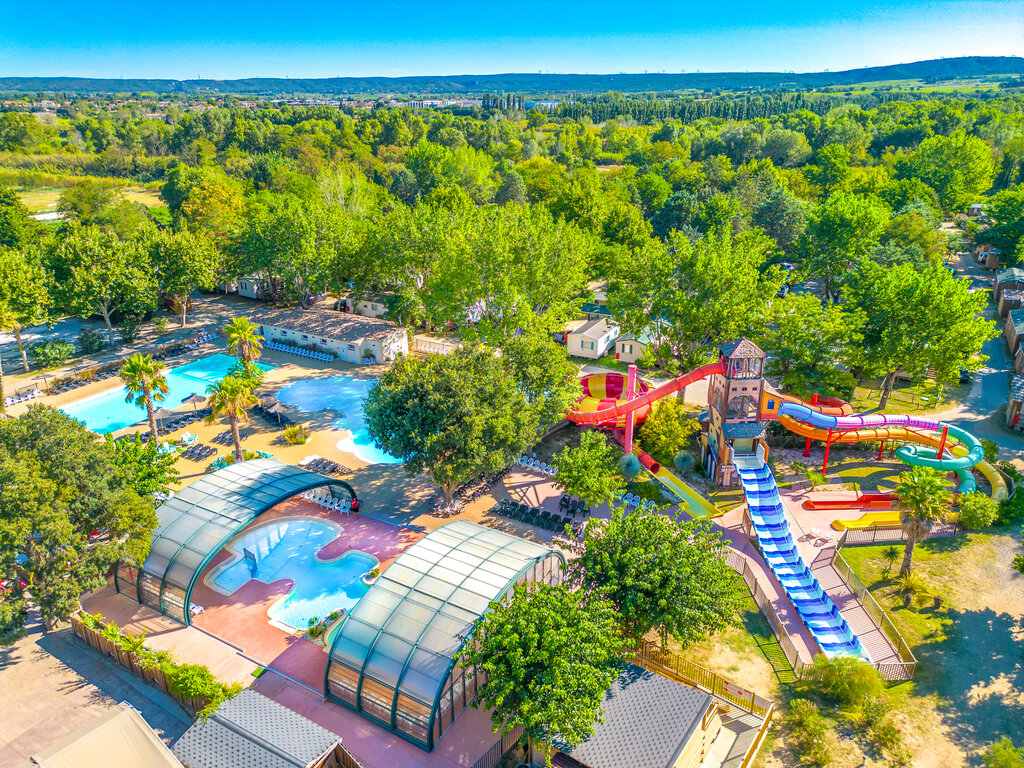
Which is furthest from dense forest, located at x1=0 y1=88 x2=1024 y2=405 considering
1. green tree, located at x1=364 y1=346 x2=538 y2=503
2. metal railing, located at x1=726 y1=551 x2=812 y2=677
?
metal railing, located at x1=726 y1=551 x2=812 y2=677

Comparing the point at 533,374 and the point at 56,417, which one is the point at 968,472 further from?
the point at 56,417

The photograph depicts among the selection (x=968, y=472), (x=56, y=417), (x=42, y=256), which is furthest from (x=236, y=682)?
(x=42, y=256)

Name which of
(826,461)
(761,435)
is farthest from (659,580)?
(826,461)

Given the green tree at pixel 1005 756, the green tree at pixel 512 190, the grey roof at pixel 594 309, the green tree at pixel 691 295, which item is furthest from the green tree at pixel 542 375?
the green tree at pixel 512 190

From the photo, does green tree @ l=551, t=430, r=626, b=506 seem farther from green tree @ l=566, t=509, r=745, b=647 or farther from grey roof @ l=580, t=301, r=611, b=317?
grey roof @ l=580, t=301, r=611, b=317

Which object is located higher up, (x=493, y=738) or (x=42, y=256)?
(x=42, y=256)

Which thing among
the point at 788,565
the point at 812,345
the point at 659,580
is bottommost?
the point at 788,565

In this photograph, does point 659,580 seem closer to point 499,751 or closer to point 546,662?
point 546,662
